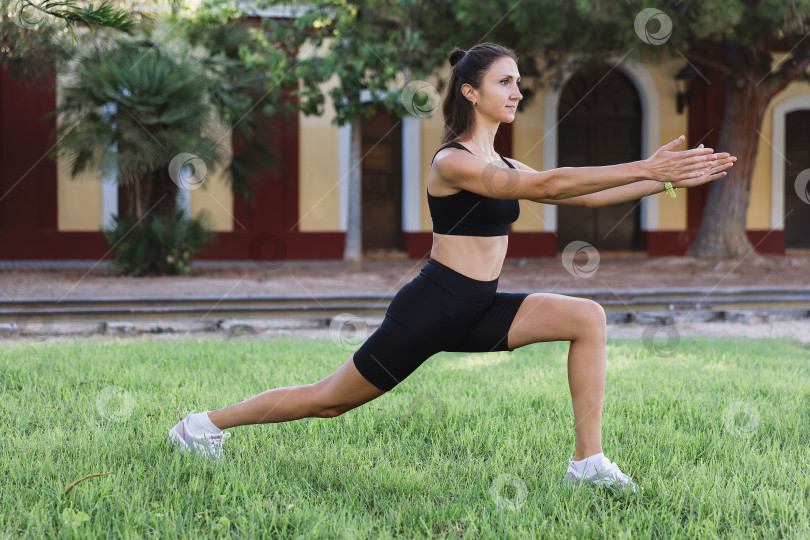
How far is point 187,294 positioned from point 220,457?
791cm

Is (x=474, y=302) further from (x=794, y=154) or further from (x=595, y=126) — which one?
(x=794, y=154)

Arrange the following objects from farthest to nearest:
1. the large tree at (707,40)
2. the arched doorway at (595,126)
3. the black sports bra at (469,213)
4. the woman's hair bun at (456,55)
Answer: the arched doorway at (595,126), the large tree at (707,40), the woman's hair bun at (456,55), the black sports bra at (469,213)

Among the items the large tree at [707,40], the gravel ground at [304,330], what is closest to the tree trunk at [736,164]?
the large tree at [707,40]

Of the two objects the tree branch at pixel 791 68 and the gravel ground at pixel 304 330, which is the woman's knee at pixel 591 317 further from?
the tree branch at pixel 791 68

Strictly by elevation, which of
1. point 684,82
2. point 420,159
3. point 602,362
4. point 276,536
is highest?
point 684,82

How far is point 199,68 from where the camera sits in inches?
544

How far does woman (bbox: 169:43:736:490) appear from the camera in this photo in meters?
3.33

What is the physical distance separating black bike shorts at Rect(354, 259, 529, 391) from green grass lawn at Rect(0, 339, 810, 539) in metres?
0.54

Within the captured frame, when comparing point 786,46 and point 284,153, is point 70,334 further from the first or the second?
point 786,46

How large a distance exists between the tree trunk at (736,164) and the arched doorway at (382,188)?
258 inches

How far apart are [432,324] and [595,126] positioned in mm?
17303

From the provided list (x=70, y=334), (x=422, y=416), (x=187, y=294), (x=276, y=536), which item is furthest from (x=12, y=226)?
(x=276, y=536)

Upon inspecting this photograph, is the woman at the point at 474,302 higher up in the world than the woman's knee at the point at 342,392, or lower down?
higher up

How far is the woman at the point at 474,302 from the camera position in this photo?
333cm
